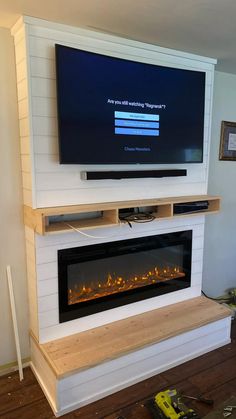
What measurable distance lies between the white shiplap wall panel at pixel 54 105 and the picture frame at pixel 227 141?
0.86 metres

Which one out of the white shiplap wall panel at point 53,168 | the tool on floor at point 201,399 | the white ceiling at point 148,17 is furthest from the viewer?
the tool on floor at point 201,399

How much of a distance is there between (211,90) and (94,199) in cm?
139

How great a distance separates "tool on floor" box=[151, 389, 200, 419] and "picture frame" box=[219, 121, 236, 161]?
2076 millimetres

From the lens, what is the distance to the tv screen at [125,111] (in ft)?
6.28

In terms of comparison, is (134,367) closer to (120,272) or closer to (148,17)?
(120,272)

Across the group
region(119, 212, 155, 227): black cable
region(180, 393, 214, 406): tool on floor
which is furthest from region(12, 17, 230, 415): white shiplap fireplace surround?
region(180, 393, 214, 406): tool on floor

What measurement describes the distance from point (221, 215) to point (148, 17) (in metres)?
1.98

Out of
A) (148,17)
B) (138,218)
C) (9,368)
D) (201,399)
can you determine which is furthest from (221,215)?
(9,368)

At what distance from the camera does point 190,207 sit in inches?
95.7

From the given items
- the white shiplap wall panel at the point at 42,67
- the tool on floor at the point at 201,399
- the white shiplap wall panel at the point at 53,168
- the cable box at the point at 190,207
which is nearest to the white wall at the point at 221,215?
the white shiplap wall panel at the point at 53,168

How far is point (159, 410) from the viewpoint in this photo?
183cm

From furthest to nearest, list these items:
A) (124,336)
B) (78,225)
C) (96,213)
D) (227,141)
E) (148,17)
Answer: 1. (227,141)
2. (96,213)
3. (124,336)
4. (78,225)
5. (148,17)

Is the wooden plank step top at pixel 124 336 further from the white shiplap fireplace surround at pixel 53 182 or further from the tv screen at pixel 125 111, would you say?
the tv screen at pixel 125 111

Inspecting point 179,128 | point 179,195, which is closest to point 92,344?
point 179,195
